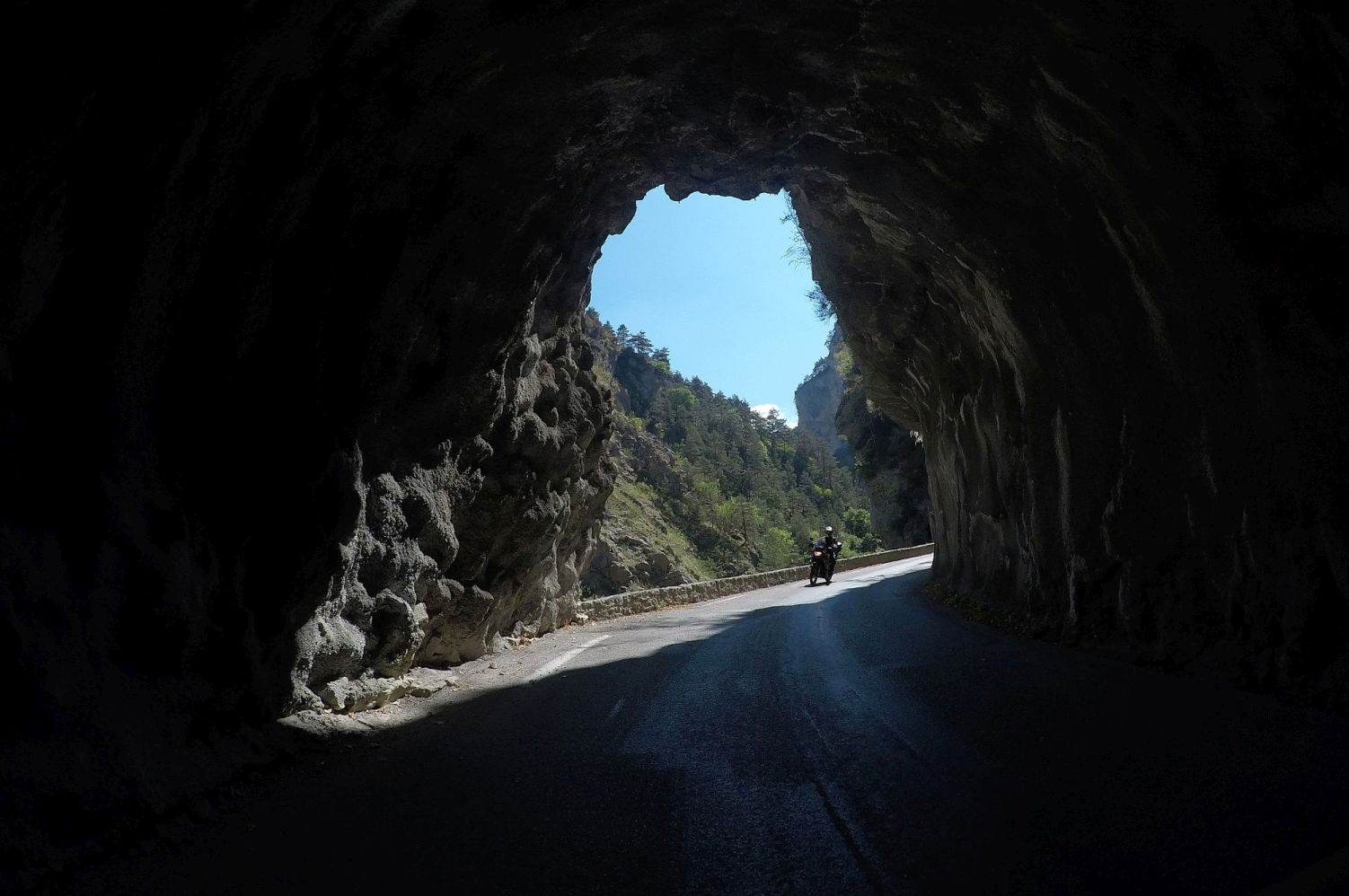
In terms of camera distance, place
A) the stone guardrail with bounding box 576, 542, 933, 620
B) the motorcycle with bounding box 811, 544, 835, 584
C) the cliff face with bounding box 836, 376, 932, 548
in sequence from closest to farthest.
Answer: the stone guardrail with bounding box 576, 542, 933, 620
the motorcycle with bounding box 811, 544, 835, 584
the cliff face with bounding box 836, 376, 932, 548

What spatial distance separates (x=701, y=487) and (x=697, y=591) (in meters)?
56.3

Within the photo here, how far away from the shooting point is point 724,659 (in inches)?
410

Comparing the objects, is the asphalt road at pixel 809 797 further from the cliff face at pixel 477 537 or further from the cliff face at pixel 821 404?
the cliff face at pixel 821 404

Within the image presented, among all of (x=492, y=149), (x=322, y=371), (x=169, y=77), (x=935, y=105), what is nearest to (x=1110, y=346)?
(x=935, y=105)

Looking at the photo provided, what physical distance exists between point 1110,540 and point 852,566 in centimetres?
2720

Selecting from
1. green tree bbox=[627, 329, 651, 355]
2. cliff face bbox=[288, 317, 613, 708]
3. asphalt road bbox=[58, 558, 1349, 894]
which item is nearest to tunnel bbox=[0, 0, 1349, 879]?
cliff face bbox=[288, 317, 613, 708]

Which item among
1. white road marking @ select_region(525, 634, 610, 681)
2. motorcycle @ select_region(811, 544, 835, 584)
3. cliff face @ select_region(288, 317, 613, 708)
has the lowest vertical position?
motorcycle @ select_region(811, 544, 835, 584)

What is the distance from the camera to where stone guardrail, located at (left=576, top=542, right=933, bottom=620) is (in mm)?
19234

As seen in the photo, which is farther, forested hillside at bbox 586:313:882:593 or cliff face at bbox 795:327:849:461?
cliff face at bbox 795:327:849:461

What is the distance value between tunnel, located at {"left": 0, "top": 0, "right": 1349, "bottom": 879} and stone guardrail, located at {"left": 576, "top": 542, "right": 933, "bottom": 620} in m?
7.93

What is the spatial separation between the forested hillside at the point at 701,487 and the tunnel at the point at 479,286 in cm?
3784

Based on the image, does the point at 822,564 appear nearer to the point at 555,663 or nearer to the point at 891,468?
the point at 891,468

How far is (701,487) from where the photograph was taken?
80.9 m

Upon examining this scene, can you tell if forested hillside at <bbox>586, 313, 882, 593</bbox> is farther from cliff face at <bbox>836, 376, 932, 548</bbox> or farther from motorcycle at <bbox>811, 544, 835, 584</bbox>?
motorcycle at <bbox>811, 544, 835, 584</bbox>
